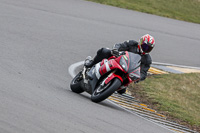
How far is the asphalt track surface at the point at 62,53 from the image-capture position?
5629 millimetres

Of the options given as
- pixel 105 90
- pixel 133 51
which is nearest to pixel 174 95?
pixel 133 51

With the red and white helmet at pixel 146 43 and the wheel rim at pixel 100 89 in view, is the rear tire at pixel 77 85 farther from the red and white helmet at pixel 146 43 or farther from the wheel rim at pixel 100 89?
the red and white helmet at pixel 146 43

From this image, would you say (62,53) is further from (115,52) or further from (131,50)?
(115,52)

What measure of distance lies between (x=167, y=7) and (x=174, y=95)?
36.9ft

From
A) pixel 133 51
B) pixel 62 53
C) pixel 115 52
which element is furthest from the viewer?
pixel 62 53

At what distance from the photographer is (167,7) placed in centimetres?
2089

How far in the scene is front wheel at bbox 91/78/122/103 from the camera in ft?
24.0

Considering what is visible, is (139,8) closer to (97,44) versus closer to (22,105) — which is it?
(97,44)

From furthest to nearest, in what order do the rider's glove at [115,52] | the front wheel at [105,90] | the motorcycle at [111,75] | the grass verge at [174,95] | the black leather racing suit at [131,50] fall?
the grass verge at [174,95]
the black leather racing suit at [131,50]
the rider's glove at [115,52]
the motorcycle at [111,75]
the front wheel at [105,90]

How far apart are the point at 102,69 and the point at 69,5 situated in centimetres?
924

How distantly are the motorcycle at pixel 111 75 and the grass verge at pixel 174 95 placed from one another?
1536mm

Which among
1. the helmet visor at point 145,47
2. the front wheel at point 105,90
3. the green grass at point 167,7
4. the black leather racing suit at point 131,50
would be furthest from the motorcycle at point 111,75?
the green grass at point 167,7

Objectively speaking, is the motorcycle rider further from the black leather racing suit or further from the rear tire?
the rear tire

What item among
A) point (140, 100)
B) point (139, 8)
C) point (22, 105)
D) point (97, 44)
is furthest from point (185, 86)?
point (139, 8)
